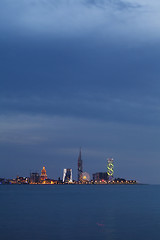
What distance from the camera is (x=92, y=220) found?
236 ft

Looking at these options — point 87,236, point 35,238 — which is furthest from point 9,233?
point 87,236

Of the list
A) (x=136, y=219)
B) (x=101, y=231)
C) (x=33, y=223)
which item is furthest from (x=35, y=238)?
(x=136, y=219)

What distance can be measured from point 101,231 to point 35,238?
1150cm

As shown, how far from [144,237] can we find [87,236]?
762cm

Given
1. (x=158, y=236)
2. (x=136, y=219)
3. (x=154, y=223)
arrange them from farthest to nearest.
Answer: (x=136, y=219), (x=154, y=223), (x=158, y=236)

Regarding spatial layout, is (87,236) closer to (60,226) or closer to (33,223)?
(60,226)

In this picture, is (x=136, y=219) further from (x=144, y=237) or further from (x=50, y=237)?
(x=50, y=237)

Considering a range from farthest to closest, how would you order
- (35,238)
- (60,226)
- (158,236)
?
(60,226)
(158,236)
(35,238)

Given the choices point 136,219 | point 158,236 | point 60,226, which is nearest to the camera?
point 158,236

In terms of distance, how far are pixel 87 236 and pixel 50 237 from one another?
5013mm

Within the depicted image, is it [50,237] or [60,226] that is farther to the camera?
[60,226]

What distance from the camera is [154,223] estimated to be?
69.1 m

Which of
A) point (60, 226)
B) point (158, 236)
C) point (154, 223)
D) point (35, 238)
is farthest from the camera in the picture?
point (154, 223)

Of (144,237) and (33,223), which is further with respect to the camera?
(33,223)
